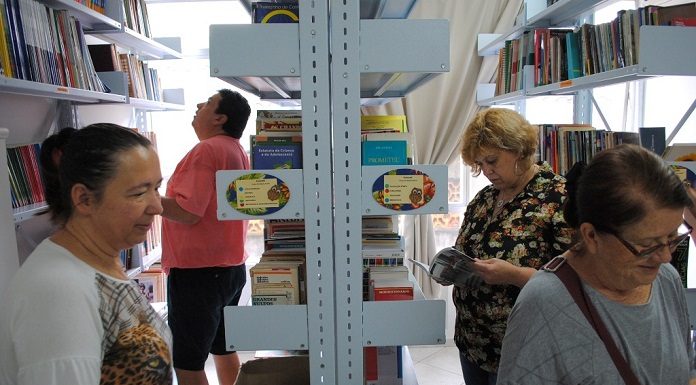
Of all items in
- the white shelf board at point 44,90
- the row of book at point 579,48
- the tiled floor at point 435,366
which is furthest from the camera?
the tiled floor at point 435,366

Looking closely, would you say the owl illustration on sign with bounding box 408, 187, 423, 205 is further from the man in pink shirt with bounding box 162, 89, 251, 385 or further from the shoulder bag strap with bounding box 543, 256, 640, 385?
the man in pink shirt with bounding box 162, 89, 251, 385

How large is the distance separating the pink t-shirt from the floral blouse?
3.38ft

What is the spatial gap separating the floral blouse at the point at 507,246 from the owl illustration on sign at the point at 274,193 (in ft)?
2.38

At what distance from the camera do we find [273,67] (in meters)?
1.19

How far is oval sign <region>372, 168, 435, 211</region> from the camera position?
122 cm

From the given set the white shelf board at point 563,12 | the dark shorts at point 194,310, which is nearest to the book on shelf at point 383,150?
the dark shorts at point 194,310

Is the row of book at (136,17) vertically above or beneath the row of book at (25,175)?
above

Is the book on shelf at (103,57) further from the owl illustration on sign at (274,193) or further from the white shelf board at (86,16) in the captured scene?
the owl illustration on sign at (274,193)

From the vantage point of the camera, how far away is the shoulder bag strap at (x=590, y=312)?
0.87 metres

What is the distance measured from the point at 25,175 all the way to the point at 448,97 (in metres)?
2.92

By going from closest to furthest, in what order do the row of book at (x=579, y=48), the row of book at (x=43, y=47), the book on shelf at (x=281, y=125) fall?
the book on shelf at (x=281, y=125) → the row of book at (x=43, y=47) → the row of book at (x=579, y=48)

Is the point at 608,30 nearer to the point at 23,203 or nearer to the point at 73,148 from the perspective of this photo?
the point at 73,148

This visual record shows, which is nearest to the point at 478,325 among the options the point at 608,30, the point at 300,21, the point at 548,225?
the point at 548,225

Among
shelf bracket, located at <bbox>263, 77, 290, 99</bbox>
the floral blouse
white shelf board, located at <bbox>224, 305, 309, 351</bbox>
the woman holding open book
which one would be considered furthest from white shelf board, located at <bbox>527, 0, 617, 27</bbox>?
white shelf board, located at <bbox>224, 305, 309, 351</bbox>
